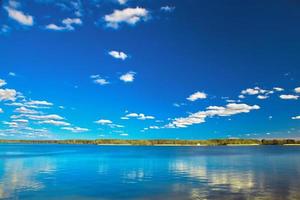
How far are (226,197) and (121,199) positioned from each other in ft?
28.2

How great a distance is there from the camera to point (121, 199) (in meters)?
27.8

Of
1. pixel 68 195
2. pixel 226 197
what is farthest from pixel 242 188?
pixel 68 195

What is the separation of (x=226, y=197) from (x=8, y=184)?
22154 mm

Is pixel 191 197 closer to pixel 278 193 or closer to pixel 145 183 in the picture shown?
pixel 278 193

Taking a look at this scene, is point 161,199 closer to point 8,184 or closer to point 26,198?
point 26,198

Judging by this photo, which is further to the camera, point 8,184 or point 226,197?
point 8,184

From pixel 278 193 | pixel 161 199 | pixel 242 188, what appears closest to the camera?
pixel 161 199

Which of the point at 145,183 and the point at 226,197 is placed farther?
the point at 145,183

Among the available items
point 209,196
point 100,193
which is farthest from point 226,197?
point 100,193

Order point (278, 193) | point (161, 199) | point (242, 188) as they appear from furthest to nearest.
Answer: point (242, 188) → point (278, 193) → point (161, 199)

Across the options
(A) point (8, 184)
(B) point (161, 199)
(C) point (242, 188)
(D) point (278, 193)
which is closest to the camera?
(B) point (161, 199)

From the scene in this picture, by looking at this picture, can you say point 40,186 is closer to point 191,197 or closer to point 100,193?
point 100,193

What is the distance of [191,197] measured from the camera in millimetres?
27484

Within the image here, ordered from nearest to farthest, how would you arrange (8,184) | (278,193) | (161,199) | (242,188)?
(161,199), (278,193), (242,188), (8,184)
